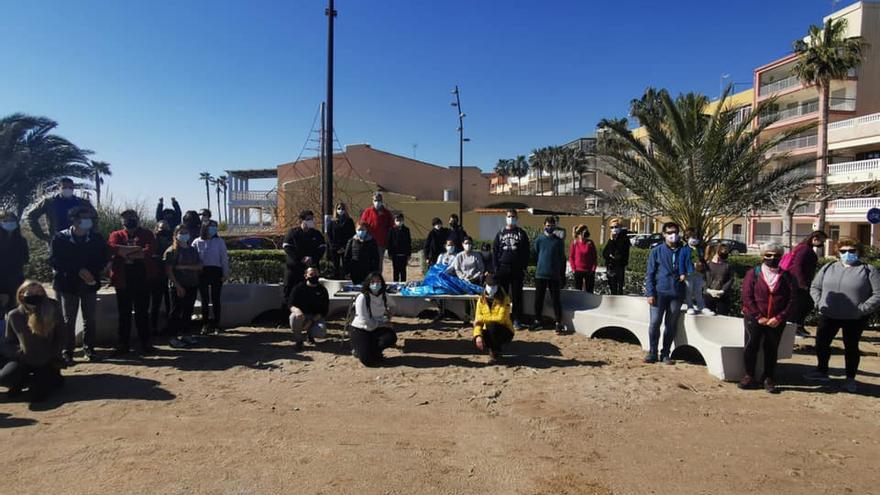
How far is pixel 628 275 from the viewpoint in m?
10.7

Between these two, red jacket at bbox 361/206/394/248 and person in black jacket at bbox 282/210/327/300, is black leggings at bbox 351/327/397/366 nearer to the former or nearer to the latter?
person in black jacket at bbox 282/210/327/300

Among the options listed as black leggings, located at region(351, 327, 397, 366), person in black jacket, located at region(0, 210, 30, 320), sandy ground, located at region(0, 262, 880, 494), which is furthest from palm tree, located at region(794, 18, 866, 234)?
person in black jacket, located at region(0, 210, 30, 320)

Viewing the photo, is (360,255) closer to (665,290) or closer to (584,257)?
(584,257)

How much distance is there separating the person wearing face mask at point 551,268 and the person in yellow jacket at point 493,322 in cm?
143

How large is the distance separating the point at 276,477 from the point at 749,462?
3343 mm

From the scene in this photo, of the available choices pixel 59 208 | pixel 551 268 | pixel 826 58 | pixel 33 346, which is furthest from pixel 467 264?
pixel 826 58

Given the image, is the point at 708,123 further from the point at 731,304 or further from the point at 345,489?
the point at 345,489

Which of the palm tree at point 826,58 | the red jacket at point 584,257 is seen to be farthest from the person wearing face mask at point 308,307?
the palm tree at point 826,58

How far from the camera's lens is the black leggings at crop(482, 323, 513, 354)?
6133 millimetres

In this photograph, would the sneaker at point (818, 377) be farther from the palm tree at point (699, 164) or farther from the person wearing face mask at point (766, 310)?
the palm tree at point (699, 164)

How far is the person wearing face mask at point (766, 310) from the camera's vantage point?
16.5ft

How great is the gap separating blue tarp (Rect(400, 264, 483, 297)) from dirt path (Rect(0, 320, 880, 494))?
1.30m

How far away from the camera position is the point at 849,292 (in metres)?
5.20

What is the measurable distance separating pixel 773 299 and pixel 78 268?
744 centimetres
